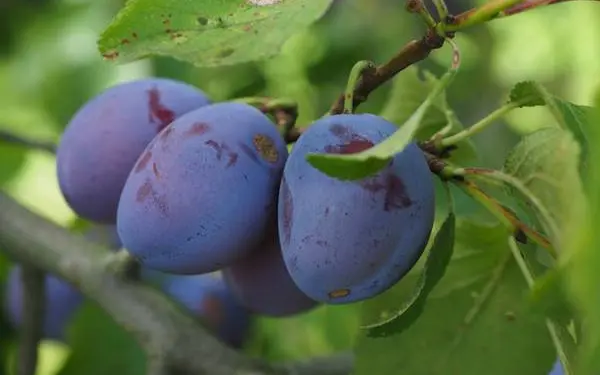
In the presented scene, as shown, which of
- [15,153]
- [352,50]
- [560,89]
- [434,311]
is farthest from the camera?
[560,89]

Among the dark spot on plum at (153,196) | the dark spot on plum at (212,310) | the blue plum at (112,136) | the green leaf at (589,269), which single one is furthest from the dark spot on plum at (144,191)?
the dark spot on plum at (212,310)

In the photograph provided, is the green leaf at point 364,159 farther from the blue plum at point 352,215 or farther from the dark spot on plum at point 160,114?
the dark spot on plum at point 160,114

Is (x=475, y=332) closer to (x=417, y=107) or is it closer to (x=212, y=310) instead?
(x=417, y=107)

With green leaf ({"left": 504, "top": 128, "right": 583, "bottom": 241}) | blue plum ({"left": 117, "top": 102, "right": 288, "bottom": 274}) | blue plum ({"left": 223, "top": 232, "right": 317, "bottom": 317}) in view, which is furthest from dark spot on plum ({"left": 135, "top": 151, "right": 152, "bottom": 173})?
green leaf ({"left": 504, "top": 128, "right": 583, "bottom": 241})

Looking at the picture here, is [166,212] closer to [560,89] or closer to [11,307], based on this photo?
[11,307]

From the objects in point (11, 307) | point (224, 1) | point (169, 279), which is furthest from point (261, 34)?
point (11, 307)

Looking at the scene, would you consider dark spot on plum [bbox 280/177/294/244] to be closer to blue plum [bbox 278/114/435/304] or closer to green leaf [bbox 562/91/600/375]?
blue plum [bbox 278/114/435/304]
